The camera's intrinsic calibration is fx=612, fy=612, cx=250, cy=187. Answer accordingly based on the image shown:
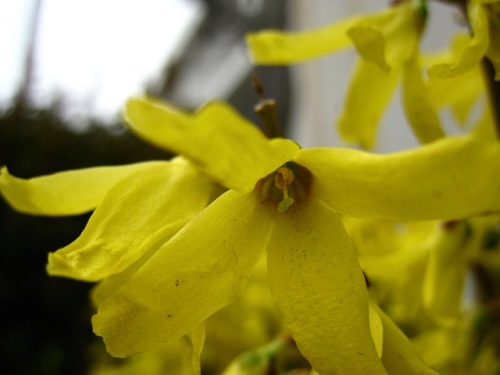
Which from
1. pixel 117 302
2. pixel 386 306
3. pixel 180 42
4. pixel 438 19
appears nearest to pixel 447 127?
pixel 438 19

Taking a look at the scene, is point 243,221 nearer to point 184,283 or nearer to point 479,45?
point 184,283

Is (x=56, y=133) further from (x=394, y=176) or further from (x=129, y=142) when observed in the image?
(x=394, y=176)

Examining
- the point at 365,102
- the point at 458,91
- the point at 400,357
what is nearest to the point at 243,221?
the point at 400,357

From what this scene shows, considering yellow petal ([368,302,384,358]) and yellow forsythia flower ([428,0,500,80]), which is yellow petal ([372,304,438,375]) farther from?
yellow forsythia flower ([428,0,500,80])

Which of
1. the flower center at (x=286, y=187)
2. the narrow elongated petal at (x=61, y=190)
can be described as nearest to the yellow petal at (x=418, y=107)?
the flower center at (x=286, y=187)

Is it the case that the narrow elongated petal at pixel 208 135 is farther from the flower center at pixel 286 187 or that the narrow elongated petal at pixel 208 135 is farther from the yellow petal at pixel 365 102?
the yellow petal at pixel 365 102
